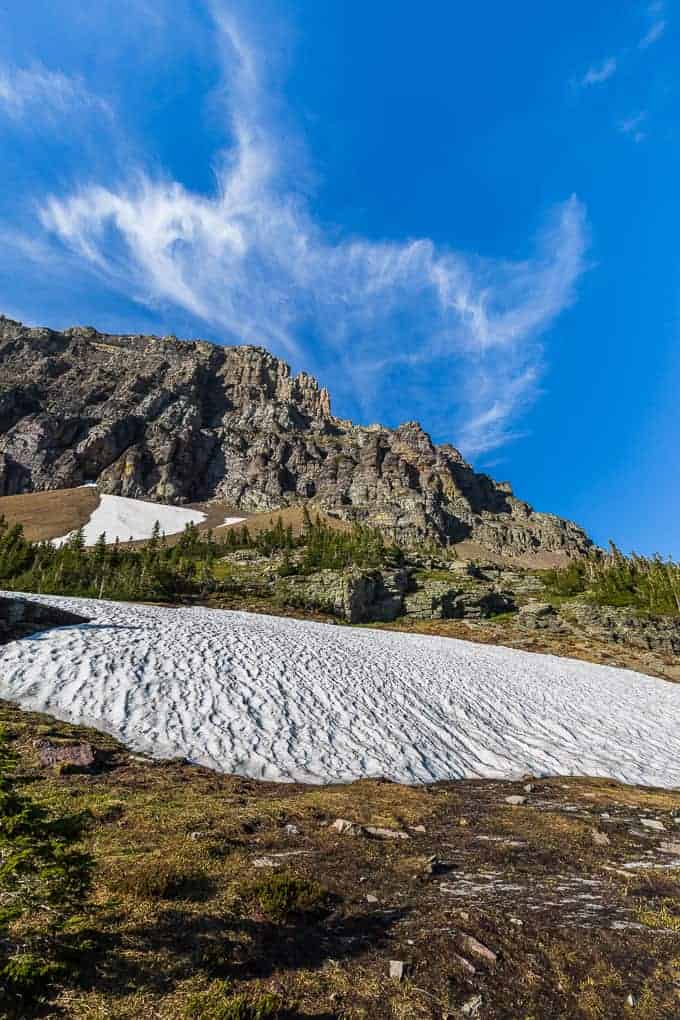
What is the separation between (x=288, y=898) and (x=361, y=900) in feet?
3.66

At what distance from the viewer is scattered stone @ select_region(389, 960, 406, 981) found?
4.47 meters

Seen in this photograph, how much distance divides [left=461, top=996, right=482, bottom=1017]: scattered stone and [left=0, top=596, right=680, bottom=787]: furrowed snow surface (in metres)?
8.04

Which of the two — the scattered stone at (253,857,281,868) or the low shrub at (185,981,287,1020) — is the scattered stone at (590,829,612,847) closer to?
the scattered stone at (253,857,281,868)

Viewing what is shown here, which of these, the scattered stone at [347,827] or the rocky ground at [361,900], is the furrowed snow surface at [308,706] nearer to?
the rocky ground at [361,900]

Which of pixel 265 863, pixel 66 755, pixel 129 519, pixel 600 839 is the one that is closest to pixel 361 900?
pixel 265 863

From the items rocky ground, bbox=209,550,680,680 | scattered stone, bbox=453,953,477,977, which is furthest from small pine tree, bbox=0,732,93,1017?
rocky ground, bbox=209,550,680,680

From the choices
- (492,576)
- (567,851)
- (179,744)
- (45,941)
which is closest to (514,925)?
(567,851)

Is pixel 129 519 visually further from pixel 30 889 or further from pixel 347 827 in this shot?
pixel 30 889

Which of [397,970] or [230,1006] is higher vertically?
[230,1006]

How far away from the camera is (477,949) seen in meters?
4.99

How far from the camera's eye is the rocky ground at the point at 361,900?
4.27m

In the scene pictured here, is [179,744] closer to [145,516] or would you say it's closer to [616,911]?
[616,911]

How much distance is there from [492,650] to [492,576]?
5607 centimetres

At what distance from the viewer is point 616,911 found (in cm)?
638
